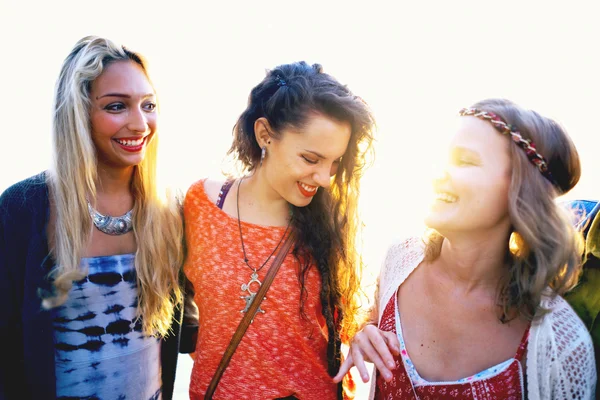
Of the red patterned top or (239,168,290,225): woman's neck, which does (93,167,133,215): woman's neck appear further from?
the red patterned top

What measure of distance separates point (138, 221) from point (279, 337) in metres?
0.93

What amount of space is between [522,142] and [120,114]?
1770 mm

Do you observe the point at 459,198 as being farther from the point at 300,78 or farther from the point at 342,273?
the point at 300,78

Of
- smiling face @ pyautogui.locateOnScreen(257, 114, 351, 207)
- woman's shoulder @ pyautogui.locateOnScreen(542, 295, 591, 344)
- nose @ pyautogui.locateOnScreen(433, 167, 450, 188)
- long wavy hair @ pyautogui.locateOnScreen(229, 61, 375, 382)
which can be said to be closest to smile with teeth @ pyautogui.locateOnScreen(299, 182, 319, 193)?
smiling face @ pyautogui.locateOnScreen(257, 114, 351, 207)

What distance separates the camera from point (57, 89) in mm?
2254

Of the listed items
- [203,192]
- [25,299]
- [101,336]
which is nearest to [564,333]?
[203,192]

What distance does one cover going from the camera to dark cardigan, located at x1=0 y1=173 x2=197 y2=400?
2.00 metres

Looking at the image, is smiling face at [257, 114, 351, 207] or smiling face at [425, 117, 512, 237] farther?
smiling face at [257, 114, 351, 207]

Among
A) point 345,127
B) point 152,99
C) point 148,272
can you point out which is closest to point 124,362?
point 148,272

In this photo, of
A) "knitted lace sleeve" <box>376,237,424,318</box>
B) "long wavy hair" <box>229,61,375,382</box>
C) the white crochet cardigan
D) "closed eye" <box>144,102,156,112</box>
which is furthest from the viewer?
"closed eye" <box>144,102,156,112</box>

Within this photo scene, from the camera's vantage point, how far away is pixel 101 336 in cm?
216

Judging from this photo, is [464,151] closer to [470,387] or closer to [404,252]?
[404,252]

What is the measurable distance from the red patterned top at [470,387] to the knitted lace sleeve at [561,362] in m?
0.05

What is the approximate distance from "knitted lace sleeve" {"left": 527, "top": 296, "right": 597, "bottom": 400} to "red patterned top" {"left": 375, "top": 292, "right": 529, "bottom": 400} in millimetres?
47
